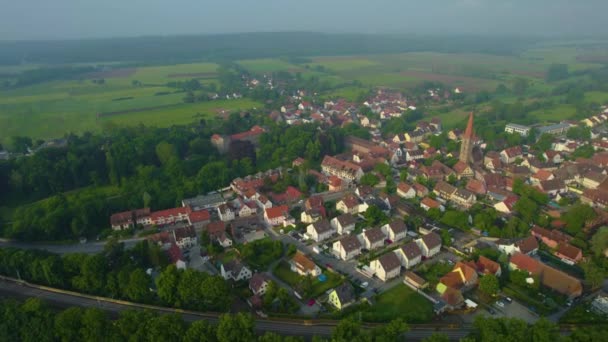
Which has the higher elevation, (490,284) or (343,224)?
(490,284)

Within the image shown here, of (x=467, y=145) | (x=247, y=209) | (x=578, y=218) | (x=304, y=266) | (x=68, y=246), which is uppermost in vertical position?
(x=467, y=145)

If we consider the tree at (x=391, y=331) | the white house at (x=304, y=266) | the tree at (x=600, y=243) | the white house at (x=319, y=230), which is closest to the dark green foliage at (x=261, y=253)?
the white house at (x=304, y=266)

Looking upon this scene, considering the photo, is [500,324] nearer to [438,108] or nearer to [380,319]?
[380,319]

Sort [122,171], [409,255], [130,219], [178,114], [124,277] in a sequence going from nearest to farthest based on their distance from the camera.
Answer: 1. [124,277]
2. [409,255]
3. [130,219]
4. [122,171]
5. [178,114]

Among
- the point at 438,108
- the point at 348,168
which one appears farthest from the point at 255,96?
the point at 348,168

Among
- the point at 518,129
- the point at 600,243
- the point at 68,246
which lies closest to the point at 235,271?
the point at 68,246

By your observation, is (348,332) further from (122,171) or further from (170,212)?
(122,171)

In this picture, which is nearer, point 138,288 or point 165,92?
point 138,288

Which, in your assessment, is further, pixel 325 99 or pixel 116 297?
pixel 325 99

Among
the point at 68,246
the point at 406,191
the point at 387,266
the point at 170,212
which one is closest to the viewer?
the point at 387,266
